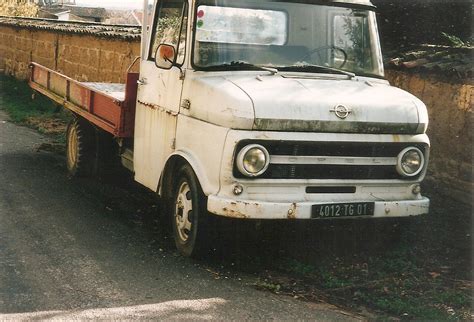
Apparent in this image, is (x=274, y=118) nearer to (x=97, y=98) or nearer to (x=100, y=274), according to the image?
(x=100, y=274)

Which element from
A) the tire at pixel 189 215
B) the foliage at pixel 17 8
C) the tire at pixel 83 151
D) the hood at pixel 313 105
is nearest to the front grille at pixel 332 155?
the hood at pixel 313 105

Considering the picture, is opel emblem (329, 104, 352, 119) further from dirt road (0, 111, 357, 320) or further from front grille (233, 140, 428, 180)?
dirt road (0, 111, 357, 320)

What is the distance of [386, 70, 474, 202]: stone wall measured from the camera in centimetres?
683

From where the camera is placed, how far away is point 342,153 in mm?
5227

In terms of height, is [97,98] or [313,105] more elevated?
[313,105]

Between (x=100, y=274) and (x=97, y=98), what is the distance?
10.3 feet

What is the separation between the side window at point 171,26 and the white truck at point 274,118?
0.01 m

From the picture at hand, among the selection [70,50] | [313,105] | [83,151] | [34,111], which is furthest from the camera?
[70,50]

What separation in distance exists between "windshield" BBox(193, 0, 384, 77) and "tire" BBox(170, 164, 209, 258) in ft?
3.13

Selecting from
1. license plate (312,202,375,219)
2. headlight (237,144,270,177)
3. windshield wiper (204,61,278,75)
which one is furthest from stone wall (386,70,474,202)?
headlight (237,144,270,177)

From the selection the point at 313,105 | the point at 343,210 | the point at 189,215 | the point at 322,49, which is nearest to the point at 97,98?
the point at 189,215

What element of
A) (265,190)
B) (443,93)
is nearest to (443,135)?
(443,93)

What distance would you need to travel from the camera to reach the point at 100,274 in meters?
5.12

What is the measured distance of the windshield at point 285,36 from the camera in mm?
5574
